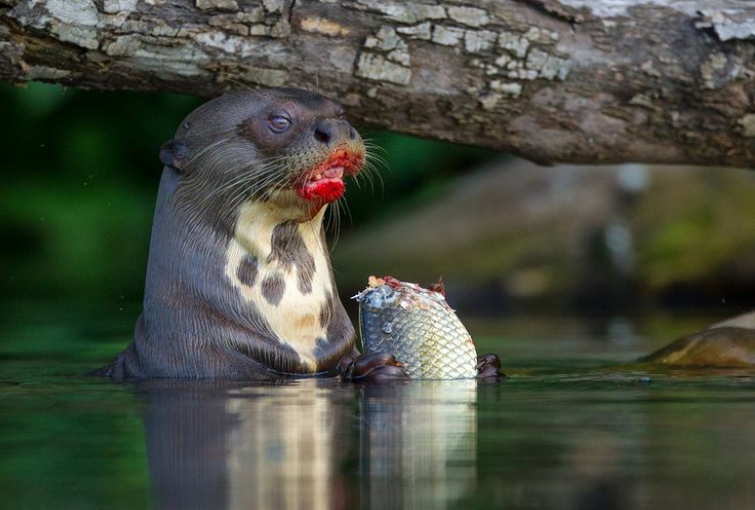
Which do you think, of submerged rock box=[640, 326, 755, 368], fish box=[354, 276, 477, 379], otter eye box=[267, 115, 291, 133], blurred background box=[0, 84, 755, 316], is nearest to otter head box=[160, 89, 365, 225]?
otter eye box=[267, 115, 291, 133]

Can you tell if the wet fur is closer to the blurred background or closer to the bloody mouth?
the bloody mouth

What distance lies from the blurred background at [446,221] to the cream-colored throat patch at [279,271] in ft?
11.5

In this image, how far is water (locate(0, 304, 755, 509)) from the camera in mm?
2221

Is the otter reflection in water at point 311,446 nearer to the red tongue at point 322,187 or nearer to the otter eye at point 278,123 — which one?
the red tongue at point 322,187

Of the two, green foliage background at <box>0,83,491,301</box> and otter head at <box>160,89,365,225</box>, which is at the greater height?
green foliage background at <box>0,83,491,301</box>

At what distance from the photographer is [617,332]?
634 cm

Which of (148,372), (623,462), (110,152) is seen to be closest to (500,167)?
(110,152)

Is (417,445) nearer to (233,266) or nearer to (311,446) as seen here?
(311,446)

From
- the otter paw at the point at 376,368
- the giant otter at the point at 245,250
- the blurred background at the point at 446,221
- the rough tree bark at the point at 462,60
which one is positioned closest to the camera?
the otter paw at the point at 376,368

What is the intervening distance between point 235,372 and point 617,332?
→ 2.47 meters

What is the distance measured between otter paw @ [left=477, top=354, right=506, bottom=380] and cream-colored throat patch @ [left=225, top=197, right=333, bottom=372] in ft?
1.51

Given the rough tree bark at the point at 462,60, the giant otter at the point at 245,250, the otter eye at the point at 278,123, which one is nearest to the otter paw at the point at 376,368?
the giant otter at the point at 245,250

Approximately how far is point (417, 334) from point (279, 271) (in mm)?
466

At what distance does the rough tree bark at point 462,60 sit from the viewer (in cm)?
440
